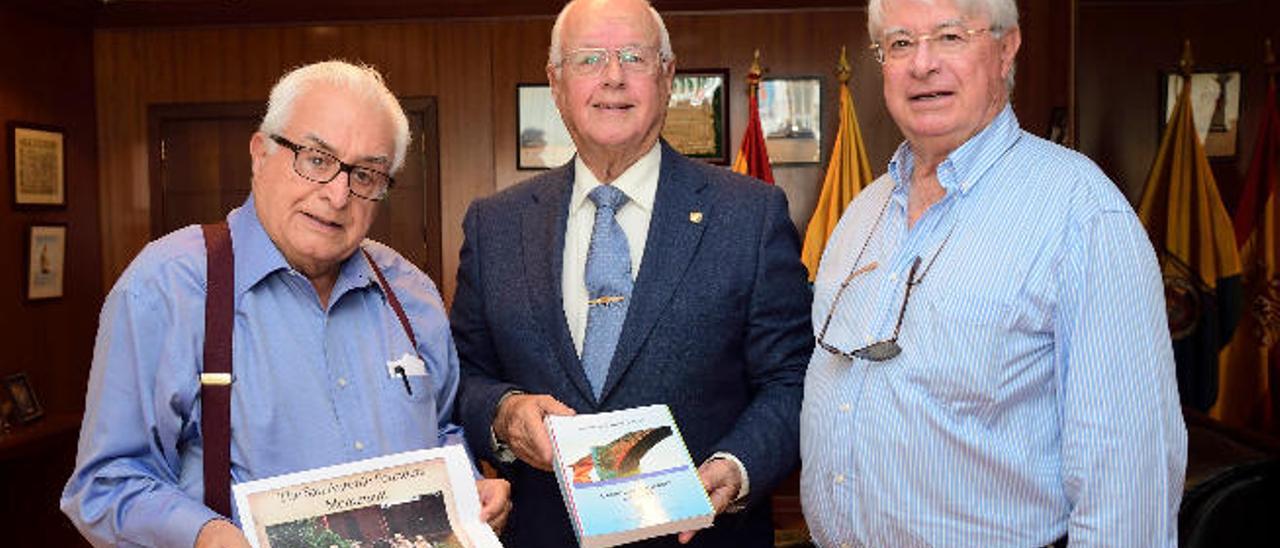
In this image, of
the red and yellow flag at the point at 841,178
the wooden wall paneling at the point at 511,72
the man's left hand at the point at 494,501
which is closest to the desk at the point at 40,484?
the wooden wall paneling at the point at 511,72

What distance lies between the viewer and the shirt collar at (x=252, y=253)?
166 cm

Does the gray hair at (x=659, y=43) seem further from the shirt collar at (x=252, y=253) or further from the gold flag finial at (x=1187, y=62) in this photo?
the gold flag finial at (x=1187, y=62)

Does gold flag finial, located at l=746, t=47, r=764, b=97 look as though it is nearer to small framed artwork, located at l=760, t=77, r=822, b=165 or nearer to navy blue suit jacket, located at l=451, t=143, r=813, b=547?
small framed artwork, located at l=760, t=77, r=822, b=165

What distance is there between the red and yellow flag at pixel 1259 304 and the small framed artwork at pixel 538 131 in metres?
3.37

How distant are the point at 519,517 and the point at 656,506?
542 millimetres

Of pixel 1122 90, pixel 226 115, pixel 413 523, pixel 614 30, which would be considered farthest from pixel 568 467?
Answer: pixel 226 115

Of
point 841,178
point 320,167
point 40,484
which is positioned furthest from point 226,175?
point 320,167

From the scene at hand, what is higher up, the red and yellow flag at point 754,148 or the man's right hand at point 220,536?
the red and yellow flag at point 754,148

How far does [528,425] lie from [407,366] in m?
0.22

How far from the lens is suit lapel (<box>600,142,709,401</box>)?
1.95 metres

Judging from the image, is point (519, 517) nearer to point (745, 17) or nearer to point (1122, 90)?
point (1122, 90)

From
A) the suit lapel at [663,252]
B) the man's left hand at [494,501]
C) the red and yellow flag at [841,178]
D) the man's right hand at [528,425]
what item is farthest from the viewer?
the red and yellow flag at [841,178]

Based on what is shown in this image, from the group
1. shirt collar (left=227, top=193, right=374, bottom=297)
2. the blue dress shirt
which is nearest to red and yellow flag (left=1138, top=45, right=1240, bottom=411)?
the blue dress shirt

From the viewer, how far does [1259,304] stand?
4.45m
